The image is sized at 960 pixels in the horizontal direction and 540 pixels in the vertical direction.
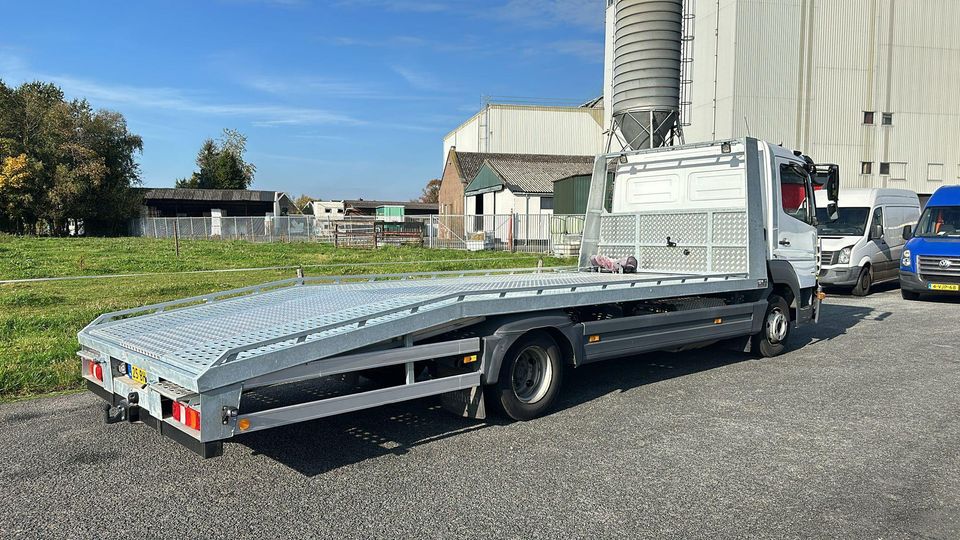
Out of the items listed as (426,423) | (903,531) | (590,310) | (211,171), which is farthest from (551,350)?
(211,171)

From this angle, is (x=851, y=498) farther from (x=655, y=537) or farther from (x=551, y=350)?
(x=551, y=350)

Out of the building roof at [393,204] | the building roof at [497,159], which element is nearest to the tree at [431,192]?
the building roof at [393,204]

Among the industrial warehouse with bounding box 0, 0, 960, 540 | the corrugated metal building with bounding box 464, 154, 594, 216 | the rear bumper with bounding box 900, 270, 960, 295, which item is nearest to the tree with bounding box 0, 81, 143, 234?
the corrugated metal building with bounding box 464, 154, 594, 216

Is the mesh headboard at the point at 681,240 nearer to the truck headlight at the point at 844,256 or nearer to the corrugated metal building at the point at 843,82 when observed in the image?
the truck headlight at the point at 844,256

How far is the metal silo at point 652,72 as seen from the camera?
10.9 metres

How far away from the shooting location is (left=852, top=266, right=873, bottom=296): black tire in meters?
15.5

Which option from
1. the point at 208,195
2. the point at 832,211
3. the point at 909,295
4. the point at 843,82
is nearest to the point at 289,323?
the point at 832,211

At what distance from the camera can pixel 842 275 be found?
15289mm

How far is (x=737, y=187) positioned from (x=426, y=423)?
4.98 m

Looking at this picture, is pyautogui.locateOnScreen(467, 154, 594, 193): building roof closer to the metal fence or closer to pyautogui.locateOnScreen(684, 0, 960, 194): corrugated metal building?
the metal fence

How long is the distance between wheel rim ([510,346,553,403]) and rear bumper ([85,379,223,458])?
2594 millimetres

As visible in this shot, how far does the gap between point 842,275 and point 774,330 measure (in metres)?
8.17

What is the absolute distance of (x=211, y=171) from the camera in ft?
287

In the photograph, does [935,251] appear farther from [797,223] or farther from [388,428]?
[388,428]
